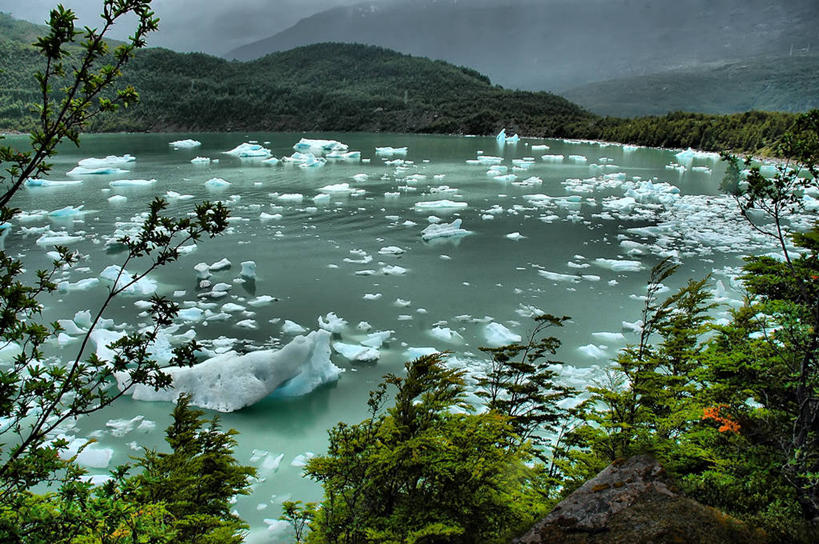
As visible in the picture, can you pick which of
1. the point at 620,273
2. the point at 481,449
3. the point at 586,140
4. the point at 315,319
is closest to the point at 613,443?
the point at 481,449

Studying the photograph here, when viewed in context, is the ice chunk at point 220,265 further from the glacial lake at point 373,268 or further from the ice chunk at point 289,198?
the ice chunk at point 289,198

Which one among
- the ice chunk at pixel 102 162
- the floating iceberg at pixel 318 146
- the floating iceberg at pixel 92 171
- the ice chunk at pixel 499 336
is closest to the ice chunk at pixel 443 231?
the ice chunk at pixel 499 336

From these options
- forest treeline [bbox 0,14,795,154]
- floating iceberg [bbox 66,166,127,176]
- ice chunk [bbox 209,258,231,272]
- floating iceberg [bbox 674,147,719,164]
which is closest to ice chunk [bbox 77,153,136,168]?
floating iceberg [bbox 66,166,127,176]

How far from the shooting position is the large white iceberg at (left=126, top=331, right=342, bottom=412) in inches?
267

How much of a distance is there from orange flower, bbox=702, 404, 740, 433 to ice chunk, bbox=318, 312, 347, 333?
272 inches

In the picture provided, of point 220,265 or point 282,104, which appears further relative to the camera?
point 282,104

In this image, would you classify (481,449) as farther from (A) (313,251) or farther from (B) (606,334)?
(A) (313,251)

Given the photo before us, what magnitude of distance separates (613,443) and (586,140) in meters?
78.3

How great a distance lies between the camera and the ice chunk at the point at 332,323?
30.5 ft

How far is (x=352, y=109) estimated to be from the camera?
100812mm

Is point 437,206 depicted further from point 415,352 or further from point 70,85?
point 70,85

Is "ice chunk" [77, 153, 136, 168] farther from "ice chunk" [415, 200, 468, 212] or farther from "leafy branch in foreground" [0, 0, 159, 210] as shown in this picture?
"leafy branch in foreground" [0, 0, 159, 210]

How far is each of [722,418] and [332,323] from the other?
7.16 m

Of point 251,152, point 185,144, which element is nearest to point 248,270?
point 251,152
